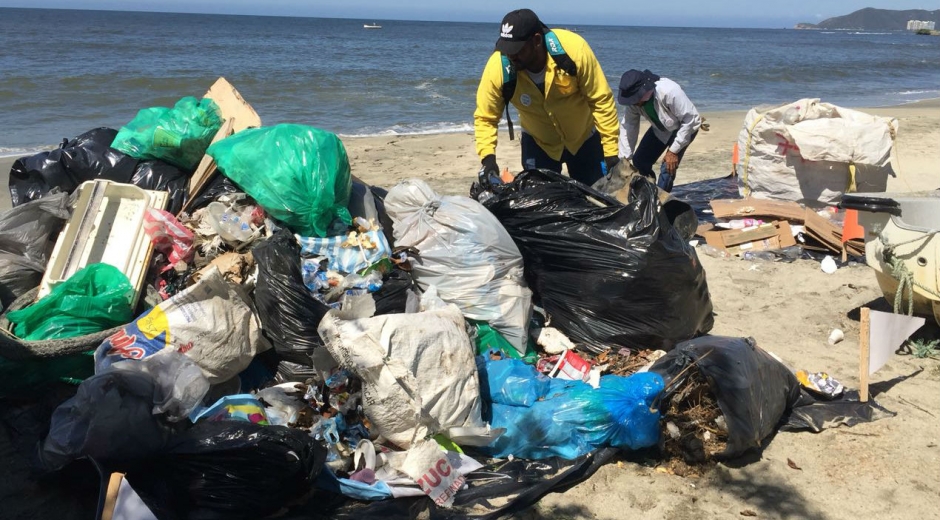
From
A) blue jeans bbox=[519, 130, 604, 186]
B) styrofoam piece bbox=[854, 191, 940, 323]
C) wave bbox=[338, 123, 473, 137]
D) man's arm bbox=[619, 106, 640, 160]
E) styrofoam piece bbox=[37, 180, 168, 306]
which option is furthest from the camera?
wave bbox=[338, 123, 473, 137]

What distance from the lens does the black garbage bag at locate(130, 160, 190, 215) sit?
3707mm

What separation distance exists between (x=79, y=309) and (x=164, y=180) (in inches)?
42.4

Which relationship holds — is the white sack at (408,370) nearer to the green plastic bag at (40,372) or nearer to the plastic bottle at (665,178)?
the green plastic bag at (40,372)

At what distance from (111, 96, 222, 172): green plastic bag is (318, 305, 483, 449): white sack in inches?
66.4

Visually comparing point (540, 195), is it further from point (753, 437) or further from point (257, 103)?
point (257, 103)

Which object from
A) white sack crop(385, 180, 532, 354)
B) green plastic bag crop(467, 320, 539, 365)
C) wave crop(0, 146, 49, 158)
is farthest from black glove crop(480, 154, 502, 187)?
wave crop(0, 146, 49, 158)

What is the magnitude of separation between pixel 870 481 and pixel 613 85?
62.8ft

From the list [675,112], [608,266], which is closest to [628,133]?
[675,112]

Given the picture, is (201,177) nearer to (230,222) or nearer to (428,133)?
(230,222)

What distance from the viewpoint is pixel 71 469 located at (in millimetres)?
2523

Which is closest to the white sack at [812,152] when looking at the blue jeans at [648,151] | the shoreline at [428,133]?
the blue jeans at [648,151]

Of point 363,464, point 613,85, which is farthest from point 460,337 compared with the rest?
point 613,85

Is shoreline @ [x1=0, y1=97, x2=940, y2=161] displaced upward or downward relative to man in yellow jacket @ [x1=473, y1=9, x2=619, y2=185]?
downward

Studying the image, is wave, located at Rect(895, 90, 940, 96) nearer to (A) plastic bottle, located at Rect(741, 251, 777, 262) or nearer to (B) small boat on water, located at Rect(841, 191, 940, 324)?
(A) plastic bottle, located at Rect(741, 251, 777, 262)
